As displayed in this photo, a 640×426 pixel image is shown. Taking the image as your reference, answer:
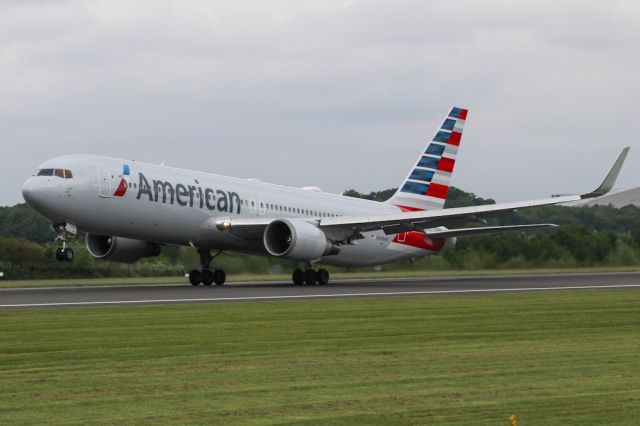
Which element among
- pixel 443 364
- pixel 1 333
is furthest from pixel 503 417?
pixel 1 333

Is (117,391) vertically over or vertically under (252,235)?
under

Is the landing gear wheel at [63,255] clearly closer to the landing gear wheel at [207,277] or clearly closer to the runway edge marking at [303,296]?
the runway edge marking at [303,296]

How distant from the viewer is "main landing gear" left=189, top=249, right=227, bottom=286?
43.4m

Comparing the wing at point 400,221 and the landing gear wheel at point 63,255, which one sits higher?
the wing at point 400,221

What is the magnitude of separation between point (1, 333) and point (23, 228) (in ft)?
150

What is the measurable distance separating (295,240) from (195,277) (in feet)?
15.8

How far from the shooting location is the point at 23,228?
219 feet

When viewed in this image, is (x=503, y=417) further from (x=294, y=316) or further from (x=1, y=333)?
(x=294, y=316)

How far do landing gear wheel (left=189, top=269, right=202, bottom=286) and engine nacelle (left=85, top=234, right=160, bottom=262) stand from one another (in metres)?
2.04

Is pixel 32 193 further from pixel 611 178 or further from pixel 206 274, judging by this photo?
pixel 611 178

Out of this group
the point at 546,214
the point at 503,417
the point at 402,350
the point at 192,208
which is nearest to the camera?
the point at 503,417

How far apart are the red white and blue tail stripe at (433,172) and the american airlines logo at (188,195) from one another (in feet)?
34.2

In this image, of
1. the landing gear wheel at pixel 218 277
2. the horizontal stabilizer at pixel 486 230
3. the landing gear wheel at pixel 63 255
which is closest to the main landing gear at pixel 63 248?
the landing gear wheel at pixel 63 255

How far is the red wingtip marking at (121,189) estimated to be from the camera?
1523 inches
